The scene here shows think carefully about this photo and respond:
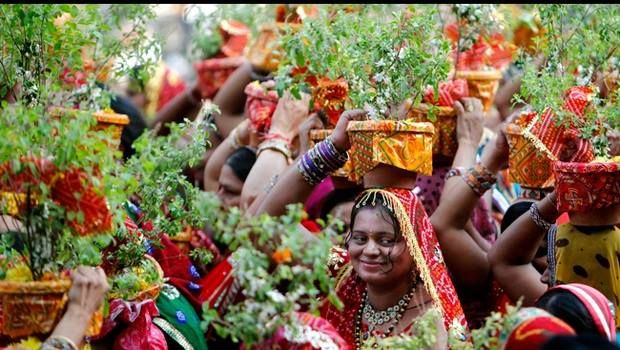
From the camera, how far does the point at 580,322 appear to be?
4031mm

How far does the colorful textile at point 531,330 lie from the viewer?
12.2ft

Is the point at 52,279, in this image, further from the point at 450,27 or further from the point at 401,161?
the point at 450,27

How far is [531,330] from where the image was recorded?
374 cm

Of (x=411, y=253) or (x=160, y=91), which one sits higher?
(x=411, y=253)

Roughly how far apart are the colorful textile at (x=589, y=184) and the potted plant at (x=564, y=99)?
180mm

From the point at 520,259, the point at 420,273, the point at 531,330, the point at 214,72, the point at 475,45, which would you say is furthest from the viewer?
the point at 214,72

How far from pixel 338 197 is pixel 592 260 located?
5.26 feet

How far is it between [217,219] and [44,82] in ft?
4.67

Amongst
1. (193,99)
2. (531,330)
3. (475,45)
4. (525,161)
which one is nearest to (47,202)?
(531,330)

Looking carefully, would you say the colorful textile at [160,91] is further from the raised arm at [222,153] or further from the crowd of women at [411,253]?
the crowd of women at [411,253]

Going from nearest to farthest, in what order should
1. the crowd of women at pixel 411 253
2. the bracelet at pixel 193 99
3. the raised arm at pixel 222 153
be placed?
the crowd of women at pixel 411 253
the raised arm at pixel 222 153
the bracelet at pixel 193 99

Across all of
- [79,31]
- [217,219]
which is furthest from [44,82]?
[217,219]

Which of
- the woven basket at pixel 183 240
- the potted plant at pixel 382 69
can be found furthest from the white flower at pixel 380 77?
the woven basket at pixel 183 240

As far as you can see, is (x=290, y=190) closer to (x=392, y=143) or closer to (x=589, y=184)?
(x=392, y=143)
